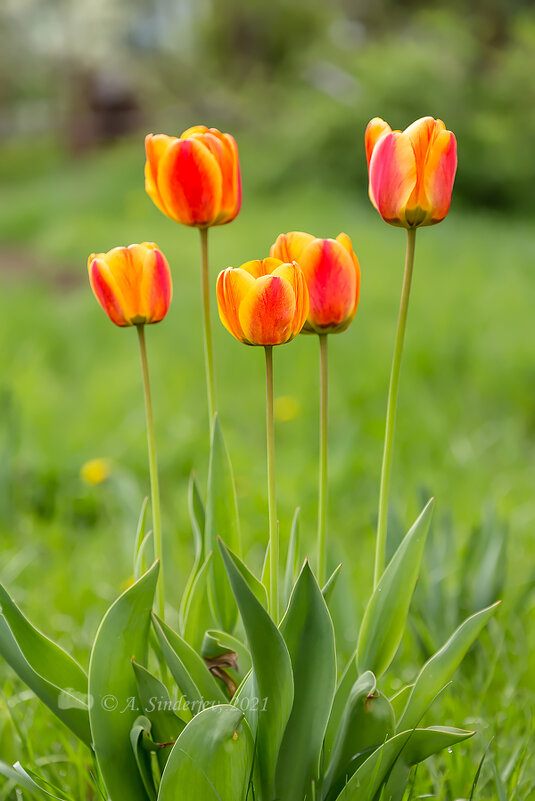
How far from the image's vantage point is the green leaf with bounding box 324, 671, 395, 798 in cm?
89

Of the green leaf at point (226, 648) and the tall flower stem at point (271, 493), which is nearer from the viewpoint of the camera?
the tall flower stem at point (271, 493)

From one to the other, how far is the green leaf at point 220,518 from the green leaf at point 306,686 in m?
0.21

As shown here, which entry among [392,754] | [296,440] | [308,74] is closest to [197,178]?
[392,754]

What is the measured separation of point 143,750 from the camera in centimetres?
94

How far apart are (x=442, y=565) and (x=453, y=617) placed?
3.8 inches

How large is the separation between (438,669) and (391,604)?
3.5 inches

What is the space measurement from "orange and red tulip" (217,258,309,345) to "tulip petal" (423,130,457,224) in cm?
17

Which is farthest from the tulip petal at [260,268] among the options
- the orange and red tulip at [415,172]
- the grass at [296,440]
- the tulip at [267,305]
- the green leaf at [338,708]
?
the grass at [296,440]

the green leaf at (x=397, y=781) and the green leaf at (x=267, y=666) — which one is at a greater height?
the green leaf at (x=267, y=666)

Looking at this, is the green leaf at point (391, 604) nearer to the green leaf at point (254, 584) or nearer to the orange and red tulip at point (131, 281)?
the green leaf at point (254, 584)

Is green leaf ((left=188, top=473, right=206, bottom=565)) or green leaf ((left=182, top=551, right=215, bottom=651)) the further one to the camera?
green leaf ((left=188, top=473, right=206, bottom=565))

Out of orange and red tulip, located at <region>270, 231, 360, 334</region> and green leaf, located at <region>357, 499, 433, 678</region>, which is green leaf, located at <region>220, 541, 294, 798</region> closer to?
green leaf, located at <region>357, 499, 433, 678</region>

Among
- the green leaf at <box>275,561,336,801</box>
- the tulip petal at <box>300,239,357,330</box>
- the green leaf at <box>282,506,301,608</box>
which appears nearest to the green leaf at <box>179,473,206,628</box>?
the green leaf at <box>282,506,301,608</box>

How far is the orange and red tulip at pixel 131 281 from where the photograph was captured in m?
0.93
